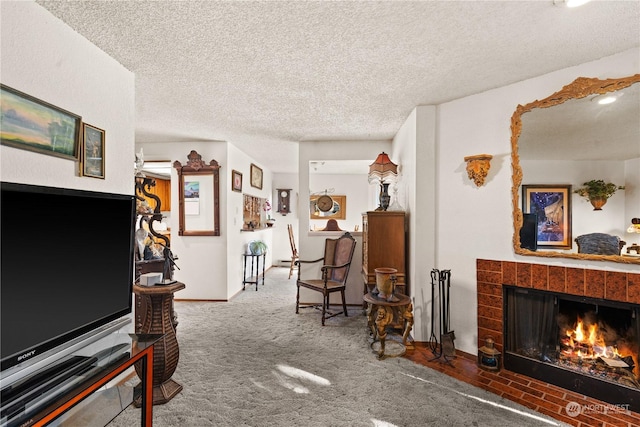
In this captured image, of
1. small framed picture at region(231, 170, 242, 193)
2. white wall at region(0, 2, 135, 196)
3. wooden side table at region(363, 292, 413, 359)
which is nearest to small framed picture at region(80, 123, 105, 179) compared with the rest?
white wall at region(0, 2, 135, 196)

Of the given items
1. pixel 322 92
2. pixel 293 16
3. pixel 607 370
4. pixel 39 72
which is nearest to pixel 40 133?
pixel 39 72

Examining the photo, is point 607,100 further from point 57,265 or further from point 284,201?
point 284,201

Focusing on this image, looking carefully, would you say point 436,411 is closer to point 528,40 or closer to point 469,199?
point 469,199

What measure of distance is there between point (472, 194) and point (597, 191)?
0.87 m

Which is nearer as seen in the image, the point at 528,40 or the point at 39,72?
the point at 39,72

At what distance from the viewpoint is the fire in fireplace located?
6.91ft

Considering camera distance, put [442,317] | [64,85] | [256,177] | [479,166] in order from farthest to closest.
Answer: [256,177] < [442,317] < [479,166] < [64,85]

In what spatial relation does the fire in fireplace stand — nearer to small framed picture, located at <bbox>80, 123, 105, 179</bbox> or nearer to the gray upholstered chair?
the gray upholstered chair

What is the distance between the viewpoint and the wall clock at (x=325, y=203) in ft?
24.1

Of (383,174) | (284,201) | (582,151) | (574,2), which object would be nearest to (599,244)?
(582,151)

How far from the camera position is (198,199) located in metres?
4.64

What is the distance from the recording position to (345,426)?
6.20 feet

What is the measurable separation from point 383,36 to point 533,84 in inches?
58.2

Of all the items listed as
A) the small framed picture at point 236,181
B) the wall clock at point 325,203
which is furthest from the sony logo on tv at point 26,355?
the wall clock at point 325,203
